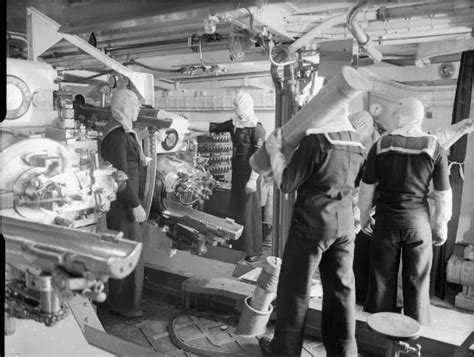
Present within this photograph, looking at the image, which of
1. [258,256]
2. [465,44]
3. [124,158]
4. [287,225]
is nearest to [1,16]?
[124,158]

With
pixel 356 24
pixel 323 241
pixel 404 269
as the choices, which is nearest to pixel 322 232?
pixel 323 241

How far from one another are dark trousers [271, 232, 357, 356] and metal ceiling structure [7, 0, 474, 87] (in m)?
0.99

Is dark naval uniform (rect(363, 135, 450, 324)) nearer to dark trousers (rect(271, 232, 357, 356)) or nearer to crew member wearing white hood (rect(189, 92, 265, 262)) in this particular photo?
dark trousers (rect(271, 232, 357, 356))

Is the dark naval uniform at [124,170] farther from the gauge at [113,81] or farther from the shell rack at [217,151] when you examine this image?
the shell rack at [217,151]

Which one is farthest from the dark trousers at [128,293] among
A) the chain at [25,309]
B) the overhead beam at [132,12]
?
the overhead beam at [132,12]

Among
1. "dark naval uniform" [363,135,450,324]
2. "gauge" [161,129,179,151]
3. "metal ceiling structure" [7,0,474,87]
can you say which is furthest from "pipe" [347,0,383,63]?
"gauge" [161,129,179,151]

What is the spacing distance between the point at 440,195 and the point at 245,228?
1742 mm

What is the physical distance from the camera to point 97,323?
1.99 metres

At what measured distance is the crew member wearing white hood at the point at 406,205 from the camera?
2.38 meters

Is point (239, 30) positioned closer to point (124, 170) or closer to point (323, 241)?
point (124, 170)

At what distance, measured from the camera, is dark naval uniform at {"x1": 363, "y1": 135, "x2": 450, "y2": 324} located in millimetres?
2373

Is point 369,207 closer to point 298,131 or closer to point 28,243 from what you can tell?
point 298,131

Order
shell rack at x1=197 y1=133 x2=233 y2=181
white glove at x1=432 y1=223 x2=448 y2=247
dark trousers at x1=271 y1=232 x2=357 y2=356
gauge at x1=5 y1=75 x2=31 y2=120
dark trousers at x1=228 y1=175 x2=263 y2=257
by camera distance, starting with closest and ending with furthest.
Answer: gauge at x1=5 y1=75 x2=31 y2=120
dark trousers at x1=271 y1=232 x2=357 y2=356
white glove at x1=432 y1=223 x2=448 y2=247
dark trousers at x1=228 y1=175 x2=263 y2=257
shell rack at x1=197 y1=133 x2=233 y2=181

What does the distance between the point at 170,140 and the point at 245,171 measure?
3.73 feet
